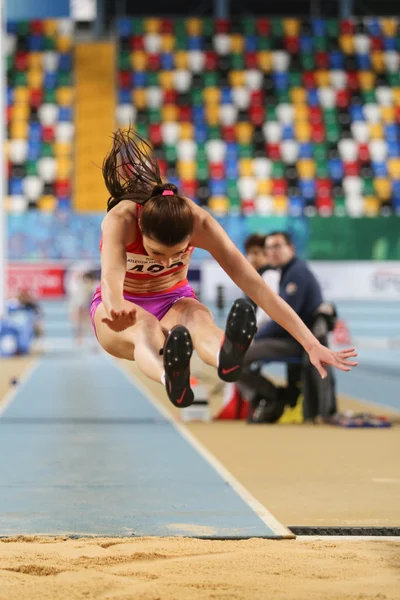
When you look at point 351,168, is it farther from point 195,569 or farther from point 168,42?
point 195,569

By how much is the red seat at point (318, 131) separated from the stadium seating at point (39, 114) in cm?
594

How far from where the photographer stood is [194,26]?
2723 cm

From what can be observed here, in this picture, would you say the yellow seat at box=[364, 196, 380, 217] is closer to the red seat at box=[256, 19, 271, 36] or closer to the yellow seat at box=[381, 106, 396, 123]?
the yellow seat at box=[381, 106, 396, 123]

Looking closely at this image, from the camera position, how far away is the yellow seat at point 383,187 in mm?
25281

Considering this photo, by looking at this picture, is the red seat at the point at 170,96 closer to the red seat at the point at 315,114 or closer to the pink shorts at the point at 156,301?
the red seat at the point at 315,114

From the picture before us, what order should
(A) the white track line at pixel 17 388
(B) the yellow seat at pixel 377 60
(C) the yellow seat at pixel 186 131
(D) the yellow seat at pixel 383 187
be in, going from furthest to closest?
(B) the yellow seat at pixel 377 60 → (C) the yellow seat at pixel 186 131 → (D) the yellow seat at pixel 383 187 → (A) the white track line at pixel 17 388

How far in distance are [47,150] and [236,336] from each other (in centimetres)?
2232

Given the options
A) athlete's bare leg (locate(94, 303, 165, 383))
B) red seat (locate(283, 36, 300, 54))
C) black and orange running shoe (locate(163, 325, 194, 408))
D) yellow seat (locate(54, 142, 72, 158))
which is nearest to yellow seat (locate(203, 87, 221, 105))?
red seat (locate(283, 36, 300, 54))

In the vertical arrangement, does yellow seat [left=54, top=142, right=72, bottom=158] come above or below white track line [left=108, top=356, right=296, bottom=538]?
above

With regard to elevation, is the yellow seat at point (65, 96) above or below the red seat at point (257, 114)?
above

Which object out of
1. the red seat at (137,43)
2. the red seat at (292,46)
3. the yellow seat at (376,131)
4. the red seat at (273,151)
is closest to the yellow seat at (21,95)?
the red seat at (137,43)

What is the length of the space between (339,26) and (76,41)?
6.77 m

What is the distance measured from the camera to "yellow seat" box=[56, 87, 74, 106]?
86.6ft

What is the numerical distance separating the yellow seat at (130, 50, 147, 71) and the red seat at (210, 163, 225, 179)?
11.3 feet
